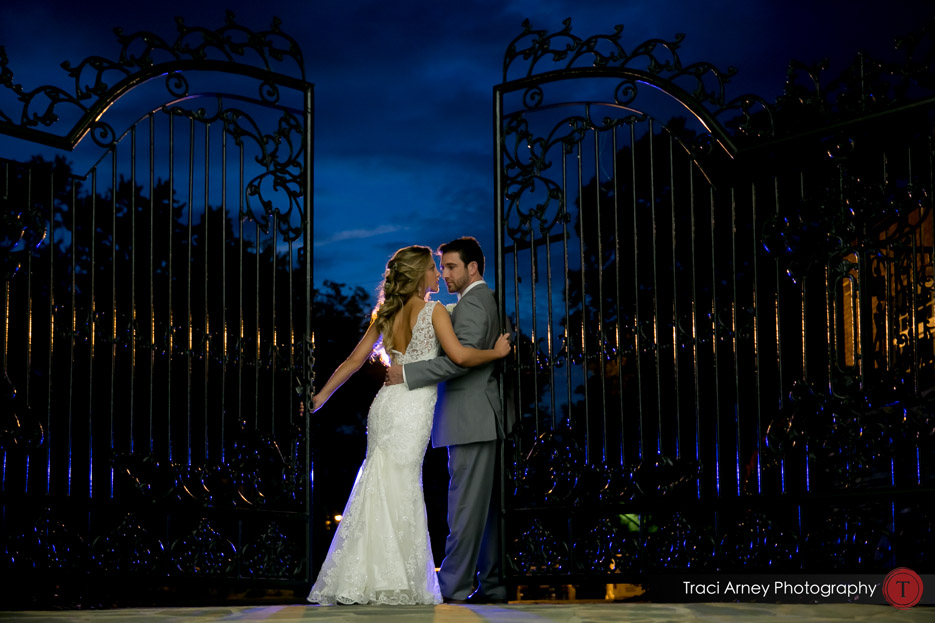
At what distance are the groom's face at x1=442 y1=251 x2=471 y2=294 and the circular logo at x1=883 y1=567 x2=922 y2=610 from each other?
274 cm

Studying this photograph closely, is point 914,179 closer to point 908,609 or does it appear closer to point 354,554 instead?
point 908,609

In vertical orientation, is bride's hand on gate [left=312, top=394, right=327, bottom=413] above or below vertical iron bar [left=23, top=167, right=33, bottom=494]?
below

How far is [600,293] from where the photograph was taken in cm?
618

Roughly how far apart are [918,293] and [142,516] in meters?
4.23

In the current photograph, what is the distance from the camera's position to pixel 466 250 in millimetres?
6266

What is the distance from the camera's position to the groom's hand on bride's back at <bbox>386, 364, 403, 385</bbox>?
19.7 feet

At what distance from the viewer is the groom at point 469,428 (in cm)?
594

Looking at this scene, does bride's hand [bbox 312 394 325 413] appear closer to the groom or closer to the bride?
the bride

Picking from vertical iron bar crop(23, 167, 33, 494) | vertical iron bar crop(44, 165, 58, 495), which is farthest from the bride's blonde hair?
vertical iron bar crop(23, 167, 33, 494)

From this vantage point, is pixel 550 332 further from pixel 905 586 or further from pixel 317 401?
pixel 905 586

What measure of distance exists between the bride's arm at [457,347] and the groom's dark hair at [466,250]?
0.38 meters

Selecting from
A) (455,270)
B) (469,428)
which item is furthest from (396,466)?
(455,270)

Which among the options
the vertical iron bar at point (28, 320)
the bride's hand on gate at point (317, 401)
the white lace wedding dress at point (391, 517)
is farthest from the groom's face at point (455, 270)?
the vertical iron bar at point (28, 320)

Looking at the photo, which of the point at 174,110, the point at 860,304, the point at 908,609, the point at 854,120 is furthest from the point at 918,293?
the point at 174,110
